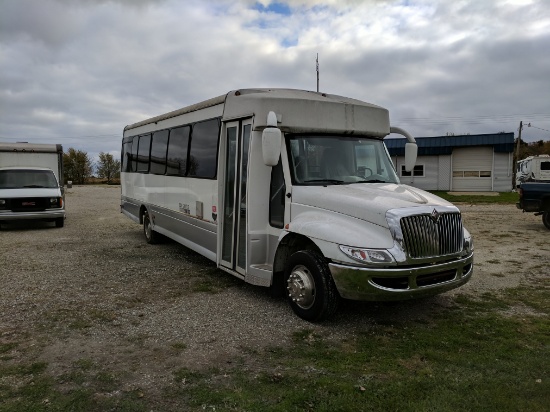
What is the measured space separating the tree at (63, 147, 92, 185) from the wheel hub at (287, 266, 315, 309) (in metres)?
61.7

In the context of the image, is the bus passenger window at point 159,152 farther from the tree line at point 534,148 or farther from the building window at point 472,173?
the tree line at point 534,148

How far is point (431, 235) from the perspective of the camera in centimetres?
503

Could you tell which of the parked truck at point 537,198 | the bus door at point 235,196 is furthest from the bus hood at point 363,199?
the parked truck at point 537,198

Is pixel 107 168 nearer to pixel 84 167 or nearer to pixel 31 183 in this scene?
pixel 84 167

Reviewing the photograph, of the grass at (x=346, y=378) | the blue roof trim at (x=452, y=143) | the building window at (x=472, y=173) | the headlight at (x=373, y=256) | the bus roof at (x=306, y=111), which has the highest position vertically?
the blue roof trim at (x=452, y=143)

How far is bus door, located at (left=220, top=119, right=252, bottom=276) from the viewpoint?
20.9ft

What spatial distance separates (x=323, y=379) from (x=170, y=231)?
6127mm

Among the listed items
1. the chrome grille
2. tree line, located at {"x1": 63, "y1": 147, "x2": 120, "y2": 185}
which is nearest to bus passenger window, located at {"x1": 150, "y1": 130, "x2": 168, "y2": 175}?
the chrome grille

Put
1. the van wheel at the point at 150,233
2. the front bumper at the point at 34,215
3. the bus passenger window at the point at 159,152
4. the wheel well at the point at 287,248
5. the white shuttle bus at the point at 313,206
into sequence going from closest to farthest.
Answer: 1. the white shuttle bus at the point at 313,206
2. the wheel well at the point at 287,248
3. the bus passenger window at the point at 159,152
4. the van wheel at the point at 150,233
5. the front bumper at the point at 34,215

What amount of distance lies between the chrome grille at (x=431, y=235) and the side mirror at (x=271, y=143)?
168 cm

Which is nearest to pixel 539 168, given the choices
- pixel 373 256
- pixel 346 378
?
pixel 373 256

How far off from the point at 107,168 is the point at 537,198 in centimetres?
6094

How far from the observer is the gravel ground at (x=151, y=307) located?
4543 mm

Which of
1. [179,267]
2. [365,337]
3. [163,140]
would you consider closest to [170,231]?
[179,267]
